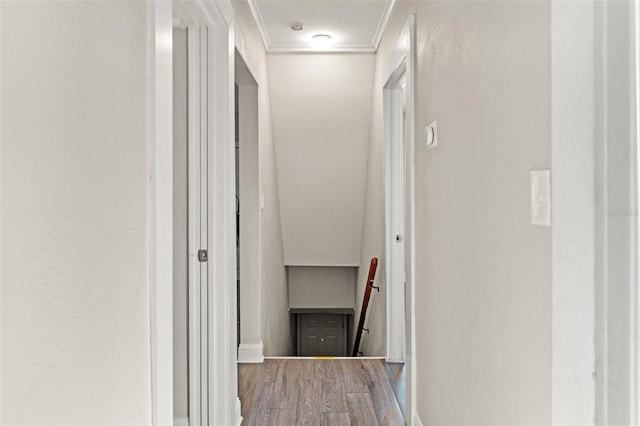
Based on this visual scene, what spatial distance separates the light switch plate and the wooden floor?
73.1 inches

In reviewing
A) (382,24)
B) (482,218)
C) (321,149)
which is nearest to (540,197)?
(482,218)

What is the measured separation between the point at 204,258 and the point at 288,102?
7.45 feet

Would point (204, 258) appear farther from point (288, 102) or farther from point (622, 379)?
point (288, 102)

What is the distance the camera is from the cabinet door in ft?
21.2

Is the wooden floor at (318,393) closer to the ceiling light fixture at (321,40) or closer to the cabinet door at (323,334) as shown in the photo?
the ceiling light fixture at (321,40)

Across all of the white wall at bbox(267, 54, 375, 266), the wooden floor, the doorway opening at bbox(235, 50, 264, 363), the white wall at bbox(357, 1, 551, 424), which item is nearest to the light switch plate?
the white wall at bbox(357, 1, 551, 424)

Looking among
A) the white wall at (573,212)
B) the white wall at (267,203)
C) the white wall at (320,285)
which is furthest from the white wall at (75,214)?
the white wall at (320,285)

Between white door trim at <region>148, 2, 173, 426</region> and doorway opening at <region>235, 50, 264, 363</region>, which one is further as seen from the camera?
doorway opening at <region>235, 50, 264, 363</region>

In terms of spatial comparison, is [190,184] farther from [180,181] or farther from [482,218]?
[482,218]

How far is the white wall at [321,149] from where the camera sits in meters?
4.25

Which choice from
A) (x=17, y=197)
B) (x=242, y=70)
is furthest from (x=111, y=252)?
(x=242, y=70)

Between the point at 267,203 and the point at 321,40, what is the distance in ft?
4.30

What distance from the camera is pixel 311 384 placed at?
10.9ft

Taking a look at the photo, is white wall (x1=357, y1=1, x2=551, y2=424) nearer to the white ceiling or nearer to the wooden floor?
the wooden floor
